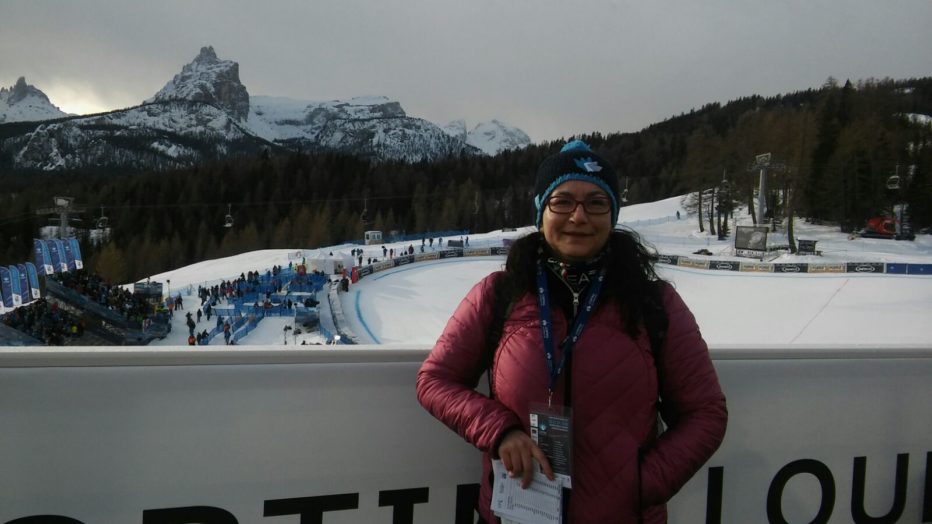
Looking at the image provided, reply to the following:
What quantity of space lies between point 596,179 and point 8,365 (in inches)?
62.7

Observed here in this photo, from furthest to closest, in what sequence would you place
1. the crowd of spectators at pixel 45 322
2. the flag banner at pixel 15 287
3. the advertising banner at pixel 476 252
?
the advertising banner at pixel 476 252
the flag banner at pixel 15 287
the crowd of spectators at pixel 45 322

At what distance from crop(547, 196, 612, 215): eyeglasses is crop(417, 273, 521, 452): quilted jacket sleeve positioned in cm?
23

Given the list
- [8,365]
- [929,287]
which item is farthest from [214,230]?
[8,365]

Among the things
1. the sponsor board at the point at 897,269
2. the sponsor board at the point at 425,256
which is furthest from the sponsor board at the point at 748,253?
the sponsor board at the point at 425,256

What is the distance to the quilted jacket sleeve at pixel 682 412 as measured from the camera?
1188 millimetres

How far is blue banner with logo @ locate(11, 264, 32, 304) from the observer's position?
18016 mm

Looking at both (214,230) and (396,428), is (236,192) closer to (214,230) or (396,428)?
(214,230)

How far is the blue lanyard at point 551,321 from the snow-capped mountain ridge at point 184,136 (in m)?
74.7

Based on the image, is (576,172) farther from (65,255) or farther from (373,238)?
(373,238)

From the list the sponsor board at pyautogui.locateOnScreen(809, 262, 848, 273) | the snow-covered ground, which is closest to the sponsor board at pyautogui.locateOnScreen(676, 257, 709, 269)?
the snow-covered ground

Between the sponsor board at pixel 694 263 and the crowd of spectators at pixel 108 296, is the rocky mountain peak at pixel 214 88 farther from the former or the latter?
the sponsor board at pixel 694 263

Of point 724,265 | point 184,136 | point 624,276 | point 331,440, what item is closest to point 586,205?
point 624,276

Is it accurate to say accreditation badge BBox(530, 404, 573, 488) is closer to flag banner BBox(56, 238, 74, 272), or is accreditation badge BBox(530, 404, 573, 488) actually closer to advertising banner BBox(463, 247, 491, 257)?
flag banner BBox(56, 238, 74, 272)

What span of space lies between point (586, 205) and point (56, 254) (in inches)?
888
